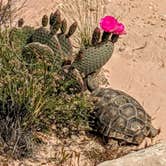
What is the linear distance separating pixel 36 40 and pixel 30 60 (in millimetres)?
310

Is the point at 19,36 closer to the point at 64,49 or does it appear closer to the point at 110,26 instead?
the point at 64,49

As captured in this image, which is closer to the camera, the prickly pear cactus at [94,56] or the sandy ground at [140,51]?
the prickly pear cactus at [94,56]

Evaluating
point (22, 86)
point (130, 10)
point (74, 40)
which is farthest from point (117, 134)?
point (130, 10)

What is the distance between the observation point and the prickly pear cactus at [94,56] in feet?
18.6

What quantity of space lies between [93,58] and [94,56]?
0.02 meters

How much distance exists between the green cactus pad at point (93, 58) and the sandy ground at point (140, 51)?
0.39 metres

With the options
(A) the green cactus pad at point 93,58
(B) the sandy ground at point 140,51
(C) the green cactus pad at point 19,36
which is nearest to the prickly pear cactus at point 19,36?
(C) the green cactus pad at point 19,36

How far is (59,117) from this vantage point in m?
5.22

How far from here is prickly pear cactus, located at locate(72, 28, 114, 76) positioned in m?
5.67

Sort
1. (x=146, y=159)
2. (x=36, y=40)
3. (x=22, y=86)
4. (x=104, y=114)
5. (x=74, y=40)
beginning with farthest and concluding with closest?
(x=74, y=40), (x=36, y=40), (x=104, y=114), (x=22, y=86), (x=146, y=159)

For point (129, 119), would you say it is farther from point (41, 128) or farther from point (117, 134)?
point (41, 128)

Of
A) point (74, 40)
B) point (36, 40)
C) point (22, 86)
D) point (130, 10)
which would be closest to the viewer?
point (22, 86)

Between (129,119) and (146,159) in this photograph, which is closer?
(146,159)

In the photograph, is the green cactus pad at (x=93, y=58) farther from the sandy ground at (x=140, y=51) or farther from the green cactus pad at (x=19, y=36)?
the green cactus pad at (x=19, y=36)
